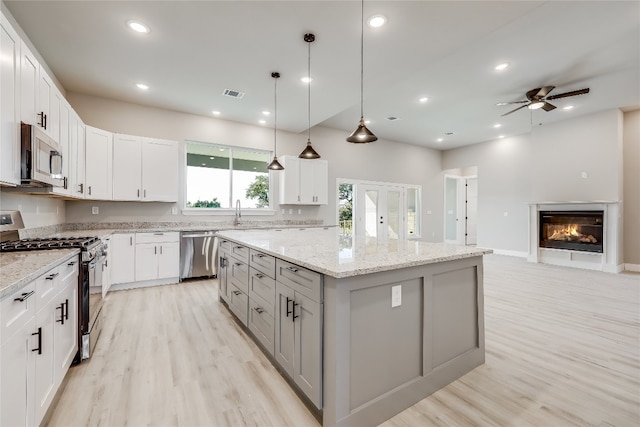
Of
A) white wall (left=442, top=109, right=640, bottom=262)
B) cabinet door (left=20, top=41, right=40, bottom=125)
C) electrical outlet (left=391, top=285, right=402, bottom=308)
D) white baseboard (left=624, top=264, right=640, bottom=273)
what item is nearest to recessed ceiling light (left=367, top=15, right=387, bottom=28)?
electrical outlet (left=391, top=285, right=402, bottom=308)

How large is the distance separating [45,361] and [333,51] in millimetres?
3512

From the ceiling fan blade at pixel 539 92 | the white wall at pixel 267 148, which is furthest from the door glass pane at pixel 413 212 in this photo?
the ceiling fan blade at pixel 539 92

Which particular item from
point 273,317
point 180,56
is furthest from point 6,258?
point 180,56

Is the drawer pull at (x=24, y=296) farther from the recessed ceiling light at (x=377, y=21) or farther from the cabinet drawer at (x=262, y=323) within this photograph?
the recessed ceiling light at (x=377, y=21)

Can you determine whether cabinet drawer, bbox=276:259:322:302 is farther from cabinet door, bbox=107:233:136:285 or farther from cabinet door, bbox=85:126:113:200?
cabinet door, bbox=85:126:113:200

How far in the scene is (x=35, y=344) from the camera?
140 centimetres

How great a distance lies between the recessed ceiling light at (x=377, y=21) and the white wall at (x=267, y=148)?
3718 millimetres

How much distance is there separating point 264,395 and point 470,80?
15.8 ft

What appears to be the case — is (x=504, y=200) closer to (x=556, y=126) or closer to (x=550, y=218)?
(x=550, y=218)

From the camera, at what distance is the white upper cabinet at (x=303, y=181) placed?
5.98m

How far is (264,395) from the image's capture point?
1841 millimetres

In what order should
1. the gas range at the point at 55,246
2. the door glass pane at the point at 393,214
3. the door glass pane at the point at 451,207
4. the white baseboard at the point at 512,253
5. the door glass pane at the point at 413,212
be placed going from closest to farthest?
the gas range at the point at 55,246
the white baseboard at the point at 512,253
the door glass pane at the point at 393,214
the door glass pane at the point at 413,212
the door glass pane at the point at 451,207

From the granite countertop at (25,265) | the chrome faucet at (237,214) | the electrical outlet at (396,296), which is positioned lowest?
the electrical outlet at (396,296)

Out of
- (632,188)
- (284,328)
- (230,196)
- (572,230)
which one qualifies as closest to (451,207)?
(572,230)
